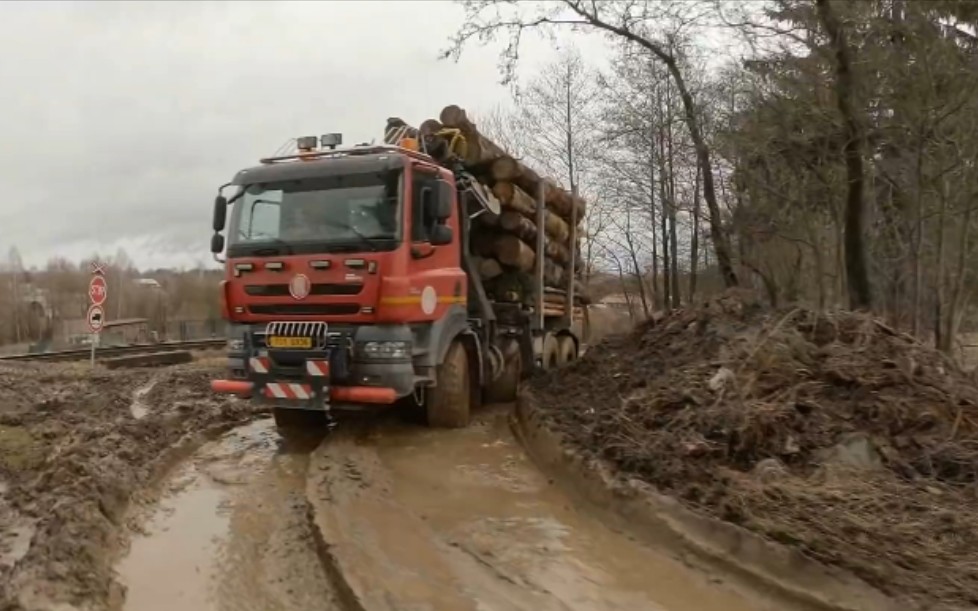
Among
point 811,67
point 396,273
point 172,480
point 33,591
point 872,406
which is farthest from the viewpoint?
point 811,67

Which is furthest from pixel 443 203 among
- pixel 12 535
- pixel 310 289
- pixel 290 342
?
pixel 12 535

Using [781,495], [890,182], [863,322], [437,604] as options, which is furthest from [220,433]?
[890,182]

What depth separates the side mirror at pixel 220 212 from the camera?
8719 mm

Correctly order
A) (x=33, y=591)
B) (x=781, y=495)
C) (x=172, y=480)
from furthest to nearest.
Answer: (x=172, y=480) < (x=781, y=495) < (x=33, y=591)

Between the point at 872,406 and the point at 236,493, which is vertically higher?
the point at 872,406

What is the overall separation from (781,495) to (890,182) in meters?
10.6

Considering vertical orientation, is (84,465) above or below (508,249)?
below

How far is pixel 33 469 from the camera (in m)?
7.07

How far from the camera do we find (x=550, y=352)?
1271 cm

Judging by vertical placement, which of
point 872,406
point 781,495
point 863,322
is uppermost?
point 863,322

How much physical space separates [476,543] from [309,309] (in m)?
3.60

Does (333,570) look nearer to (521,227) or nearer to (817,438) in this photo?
(817,438)

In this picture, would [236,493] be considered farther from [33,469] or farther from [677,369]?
[677,369]

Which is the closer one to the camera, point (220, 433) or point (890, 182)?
point (220, 433)
